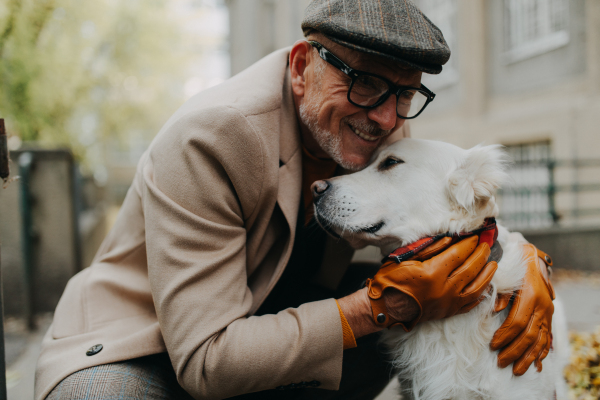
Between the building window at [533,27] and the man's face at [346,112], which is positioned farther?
the building window at [533,27]

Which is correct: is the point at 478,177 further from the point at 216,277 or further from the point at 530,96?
the point at 530,96

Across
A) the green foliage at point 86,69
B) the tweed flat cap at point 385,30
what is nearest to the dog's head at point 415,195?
the tweed flat cap at point 385,30

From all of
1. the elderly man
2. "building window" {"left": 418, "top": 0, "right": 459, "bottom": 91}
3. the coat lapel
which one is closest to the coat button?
the elderly man

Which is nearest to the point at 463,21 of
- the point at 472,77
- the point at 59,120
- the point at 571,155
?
the point at 472,77

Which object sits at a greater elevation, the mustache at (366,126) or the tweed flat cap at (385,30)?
the tweed flat cap at (385,30)

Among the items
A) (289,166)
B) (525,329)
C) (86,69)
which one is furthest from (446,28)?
(525,329)

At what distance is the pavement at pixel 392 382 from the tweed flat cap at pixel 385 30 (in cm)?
150

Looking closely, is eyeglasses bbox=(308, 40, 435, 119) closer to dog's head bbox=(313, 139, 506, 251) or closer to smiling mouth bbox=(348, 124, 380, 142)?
smiling mouth bbox=(348, 124, 380, 142)

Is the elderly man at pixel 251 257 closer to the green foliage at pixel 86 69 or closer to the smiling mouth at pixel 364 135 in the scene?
the smiling mouth at pixel 364 135

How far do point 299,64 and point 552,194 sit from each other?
6.05m

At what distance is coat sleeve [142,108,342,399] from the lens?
1338 millimetres

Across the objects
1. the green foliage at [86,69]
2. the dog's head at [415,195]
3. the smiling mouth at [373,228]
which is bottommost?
the smiling mouth at [373,228]

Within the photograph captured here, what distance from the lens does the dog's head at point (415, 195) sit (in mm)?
1584

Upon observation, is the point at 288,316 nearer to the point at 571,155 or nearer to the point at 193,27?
the point at 571,155
